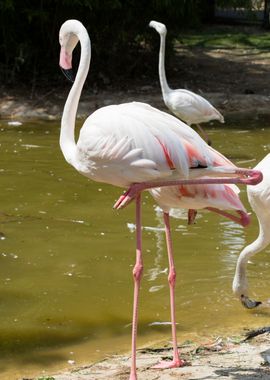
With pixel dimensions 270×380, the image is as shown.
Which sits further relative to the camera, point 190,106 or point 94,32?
point 94,32

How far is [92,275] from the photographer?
5.73 meters

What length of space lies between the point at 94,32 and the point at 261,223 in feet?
28.1

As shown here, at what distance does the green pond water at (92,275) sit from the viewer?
4.76 meters

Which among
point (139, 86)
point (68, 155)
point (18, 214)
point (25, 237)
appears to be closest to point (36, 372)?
point (68, 155)

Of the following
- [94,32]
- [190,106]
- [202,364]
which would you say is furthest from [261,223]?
[94,32]

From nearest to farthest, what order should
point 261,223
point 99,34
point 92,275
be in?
1. point 261,223
2. point 92,275
3. point 99,34

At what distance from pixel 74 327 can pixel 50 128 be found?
630cm

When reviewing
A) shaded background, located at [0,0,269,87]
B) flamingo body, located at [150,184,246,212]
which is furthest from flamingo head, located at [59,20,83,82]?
shaded background, located at [0,0,269,87]

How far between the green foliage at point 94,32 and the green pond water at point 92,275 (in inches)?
194

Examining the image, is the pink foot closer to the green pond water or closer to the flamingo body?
the green pond water

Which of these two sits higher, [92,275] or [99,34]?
[99,34]

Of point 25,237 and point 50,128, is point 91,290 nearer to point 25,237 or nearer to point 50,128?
point 25,237

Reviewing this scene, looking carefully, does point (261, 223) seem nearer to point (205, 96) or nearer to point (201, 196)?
point (201, 196)

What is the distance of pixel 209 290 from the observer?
18.0 feet
